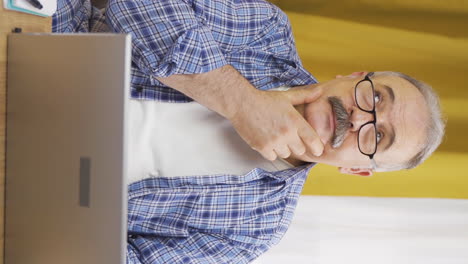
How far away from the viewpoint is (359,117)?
1.26 metres

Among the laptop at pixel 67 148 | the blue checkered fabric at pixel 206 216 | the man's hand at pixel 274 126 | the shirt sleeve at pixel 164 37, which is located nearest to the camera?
the laptop at pixel 67 148

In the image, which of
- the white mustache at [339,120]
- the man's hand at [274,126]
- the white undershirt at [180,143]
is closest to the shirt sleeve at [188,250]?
the white undershirt at [180,143]

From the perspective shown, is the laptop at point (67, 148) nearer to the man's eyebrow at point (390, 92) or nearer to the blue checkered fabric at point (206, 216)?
the blue checkered fabric at point (206, 216)

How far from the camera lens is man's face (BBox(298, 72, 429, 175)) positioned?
1262mm

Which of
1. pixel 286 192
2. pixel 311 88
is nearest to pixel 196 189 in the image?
pixel 286 192

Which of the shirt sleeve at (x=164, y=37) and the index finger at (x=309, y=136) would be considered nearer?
the shirt sleeve at (x=164, y=37)

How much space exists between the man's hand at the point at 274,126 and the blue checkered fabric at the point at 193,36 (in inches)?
5.9

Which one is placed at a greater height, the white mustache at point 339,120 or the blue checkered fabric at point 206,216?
the white mustache at point 339,120

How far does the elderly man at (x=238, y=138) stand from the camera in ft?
3.91

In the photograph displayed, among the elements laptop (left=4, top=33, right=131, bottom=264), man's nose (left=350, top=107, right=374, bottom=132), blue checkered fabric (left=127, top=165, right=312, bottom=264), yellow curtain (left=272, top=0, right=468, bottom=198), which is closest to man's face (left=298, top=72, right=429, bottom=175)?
man's nose (left=350, top=107, right=374, bottom=132)

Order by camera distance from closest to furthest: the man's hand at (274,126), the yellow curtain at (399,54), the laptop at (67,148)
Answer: the laptop at (67,148) < the man's hand at (274,126) < the yellow curtain at (399,54)

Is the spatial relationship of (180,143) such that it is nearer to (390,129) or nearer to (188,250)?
(188,250)

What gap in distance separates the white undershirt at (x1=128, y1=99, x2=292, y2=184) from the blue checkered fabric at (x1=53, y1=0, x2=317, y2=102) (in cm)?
4

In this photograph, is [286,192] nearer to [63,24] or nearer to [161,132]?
[161,132]
